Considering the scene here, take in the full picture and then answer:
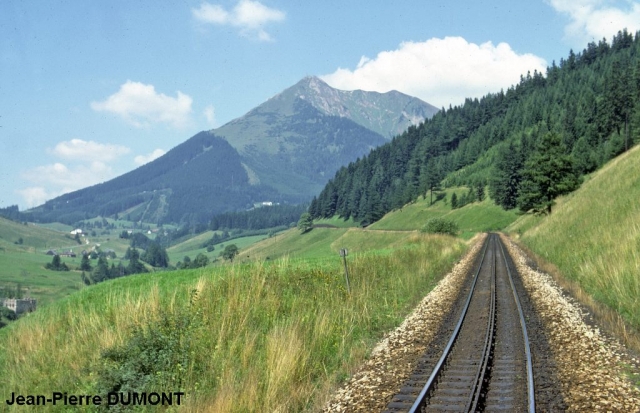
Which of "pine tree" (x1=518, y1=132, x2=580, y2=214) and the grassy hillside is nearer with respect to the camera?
"pine tree" (x1=518, y1=132, x2=580, y2=214)

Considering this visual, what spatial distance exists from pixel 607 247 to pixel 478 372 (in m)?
15.1

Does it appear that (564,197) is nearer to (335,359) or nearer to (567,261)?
(567,261)

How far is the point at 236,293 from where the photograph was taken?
12.8 m

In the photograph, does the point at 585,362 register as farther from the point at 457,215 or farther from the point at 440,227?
the point at 457,215

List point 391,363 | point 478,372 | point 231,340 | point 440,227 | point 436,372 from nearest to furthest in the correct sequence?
point 436,372 < point 478,372 < point 231,340 < point 391,363 < point 440,227

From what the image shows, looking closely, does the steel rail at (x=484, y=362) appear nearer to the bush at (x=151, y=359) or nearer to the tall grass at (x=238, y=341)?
the tall grass at (x=238, y=341)

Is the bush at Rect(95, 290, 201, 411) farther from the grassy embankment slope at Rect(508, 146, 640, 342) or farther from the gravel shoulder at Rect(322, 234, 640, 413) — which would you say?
the grassy embankment slope at Rect(508, 146, 640, 342)

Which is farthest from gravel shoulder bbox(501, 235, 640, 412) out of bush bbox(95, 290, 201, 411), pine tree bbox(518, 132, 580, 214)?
pine tree bbox(518, 132, 580, 214)

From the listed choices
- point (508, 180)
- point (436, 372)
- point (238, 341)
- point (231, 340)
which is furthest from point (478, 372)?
point (508, 180)

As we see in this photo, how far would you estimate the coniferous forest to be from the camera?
5859 cm

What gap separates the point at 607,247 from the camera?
21.3m

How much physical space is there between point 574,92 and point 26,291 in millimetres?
185976

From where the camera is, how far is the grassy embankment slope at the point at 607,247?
50.5 feet

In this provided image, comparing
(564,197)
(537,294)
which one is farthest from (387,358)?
(564,197)
